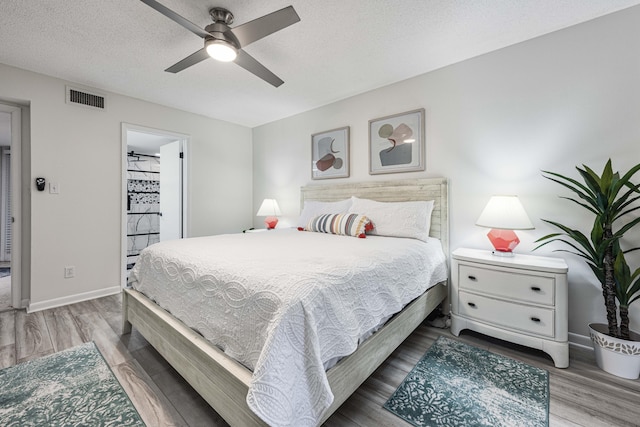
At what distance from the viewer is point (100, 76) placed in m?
2.79

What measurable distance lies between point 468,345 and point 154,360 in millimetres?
2281

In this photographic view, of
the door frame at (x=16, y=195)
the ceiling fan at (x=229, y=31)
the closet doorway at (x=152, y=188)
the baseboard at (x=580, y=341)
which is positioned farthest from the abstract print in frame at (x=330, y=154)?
the door frame at (x=16, y=195)

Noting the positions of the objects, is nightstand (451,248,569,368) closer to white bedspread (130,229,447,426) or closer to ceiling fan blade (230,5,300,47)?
white bedspread (130,229,447,426)

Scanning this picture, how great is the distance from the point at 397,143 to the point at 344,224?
110 centimetres

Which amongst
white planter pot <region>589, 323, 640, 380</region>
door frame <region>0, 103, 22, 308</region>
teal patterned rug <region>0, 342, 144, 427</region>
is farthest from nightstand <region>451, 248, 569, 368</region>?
door frame <region>0, 103, 22, 308</region>

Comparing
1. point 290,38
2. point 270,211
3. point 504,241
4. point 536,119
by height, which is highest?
point 290,38

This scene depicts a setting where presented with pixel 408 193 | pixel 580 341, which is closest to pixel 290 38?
pixel 408 193

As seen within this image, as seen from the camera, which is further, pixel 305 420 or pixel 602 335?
pixel 602 335

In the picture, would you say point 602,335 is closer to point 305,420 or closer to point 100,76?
point 305,420

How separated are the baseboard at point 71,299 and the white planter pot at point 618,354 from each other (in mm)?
4546

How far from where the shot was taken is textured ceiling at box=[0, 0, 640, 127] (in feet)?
6.02

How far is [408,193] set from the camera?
2.79 meters

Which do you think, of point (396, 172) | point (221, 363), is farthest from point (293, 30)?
point (221, 363)

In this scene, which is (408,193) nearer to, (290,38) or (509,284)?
(509,284)
